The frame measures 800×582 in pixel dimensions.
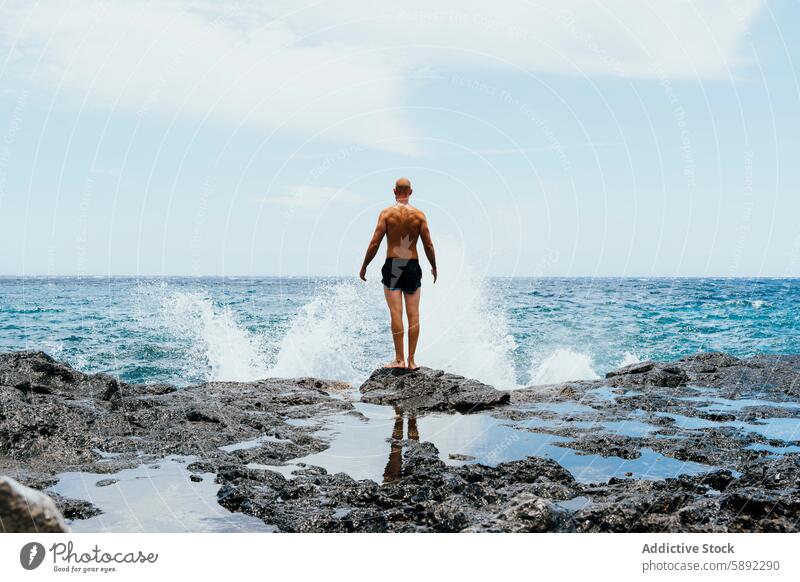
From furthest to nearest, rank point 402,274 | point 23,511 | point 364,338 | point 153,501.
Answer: point 364,338, point 402,274, point 153,501, point 23,511

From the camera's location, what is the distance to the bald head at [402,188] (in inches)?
344

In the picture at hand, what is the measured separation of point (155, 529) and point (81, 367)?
14.1 metres

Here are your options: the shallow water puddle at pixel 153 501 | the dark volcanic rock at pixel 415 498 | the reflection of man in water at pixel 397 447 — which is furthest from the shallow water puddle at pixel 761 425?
the shallow water puddle at pixel 153 501

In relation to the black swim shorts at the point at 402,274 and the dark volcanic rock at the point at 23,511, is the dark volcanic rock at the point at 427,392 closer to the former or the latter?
the black swim shorts at the point at 402,274

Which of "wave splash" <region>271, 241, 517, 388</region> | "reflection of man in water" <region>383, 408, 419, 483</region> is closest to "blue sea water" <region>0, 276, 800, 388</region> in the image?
"wave splash" <region>271, 241, 517, 388</region>

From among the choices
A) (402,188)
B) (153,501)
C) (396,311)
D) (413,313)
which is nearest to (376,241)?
(402,188)

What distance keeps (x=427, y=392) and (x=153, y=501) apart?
458 centimetres

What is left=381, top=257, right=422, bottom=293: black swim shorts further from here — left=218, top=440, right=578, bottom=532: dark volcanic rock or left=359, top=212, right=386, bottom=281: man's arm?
left=218, top=440, right=578, bottom=532: dark volcanic rock

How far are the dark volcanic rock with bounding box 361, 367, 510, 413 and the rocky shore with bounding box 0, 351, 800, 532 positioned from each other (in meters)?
0.03

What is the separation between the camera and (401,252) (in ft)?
28.9

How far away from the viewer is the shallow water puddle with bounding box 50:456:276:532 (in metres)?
3.73

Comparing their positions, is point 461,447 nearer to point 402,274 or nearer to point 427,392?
point 427,392
